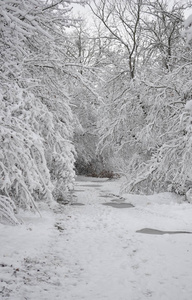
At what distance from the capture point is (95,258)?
188 inches

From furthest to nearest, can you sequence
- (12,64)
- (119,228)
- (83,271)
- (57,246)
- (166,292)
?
1. (119,228)
2. (12,64)
3. (57,246)
4. (83,271)
5. (166,292)

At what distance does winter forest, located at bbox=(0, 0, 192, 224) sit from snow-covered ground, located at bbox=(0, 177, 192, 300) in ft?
2.28

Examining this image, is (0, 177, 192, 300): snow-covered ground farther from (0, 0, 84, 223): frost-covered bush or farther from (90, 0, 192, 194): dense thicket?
(90, 0, 192, 194): dense thicket

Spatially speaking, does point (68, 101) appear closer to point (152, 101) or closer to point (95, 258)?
point (152, 101)

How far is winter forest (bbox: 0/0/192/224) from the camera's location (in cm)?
556

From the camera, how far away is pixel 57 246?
5.31 m

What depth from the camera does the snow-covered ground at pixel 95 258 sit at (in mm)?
3607

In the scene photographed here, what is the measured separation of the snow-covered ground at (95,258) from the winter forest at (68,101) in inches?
27.3

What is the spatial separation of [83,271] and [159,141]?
6979mm

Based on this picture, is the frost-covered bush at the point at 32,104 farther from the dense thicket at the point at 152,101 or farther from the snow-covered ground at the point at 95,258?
the dense thicket at the point at 152,101

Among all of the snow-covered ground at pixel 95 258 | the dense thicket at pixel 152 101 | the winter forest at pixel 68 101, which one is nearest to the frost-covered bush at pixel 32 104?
the winter forest at pixel 68 101

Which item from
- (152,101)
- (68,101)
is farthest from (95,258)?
(152,101)

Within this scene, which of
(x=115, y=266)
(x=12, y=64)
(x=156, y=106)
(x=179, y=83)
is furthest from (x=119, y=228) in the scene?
(x=179, y=83)

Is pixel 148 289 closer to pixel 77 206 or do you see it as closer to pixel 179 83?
pixel 77 206
